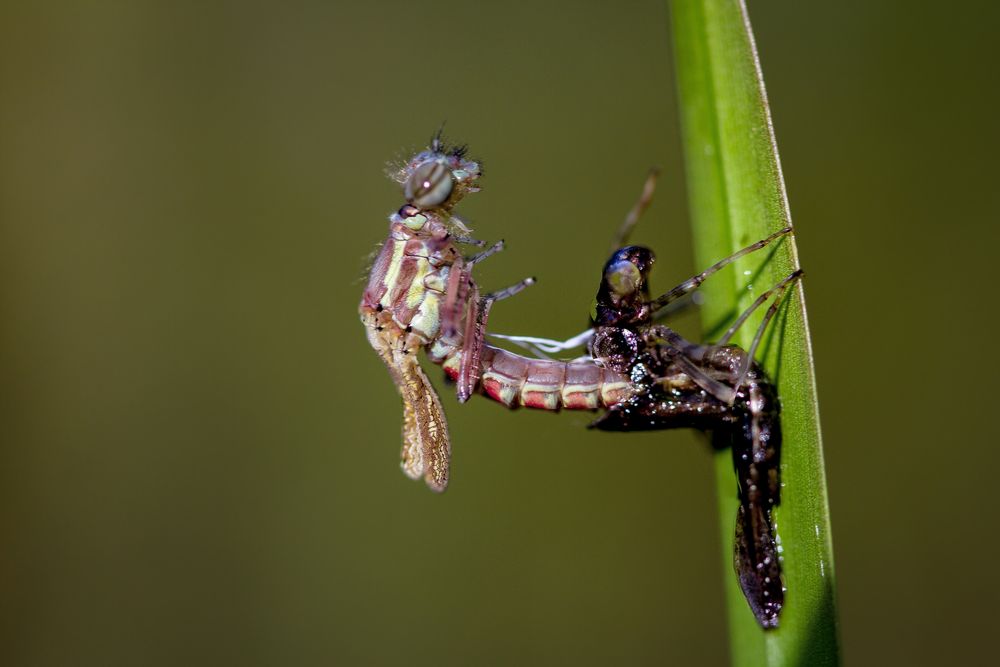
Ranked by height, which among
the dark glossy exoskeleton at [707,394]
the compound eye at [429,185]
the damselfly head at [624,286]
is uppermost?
the compound eye at [429,185]

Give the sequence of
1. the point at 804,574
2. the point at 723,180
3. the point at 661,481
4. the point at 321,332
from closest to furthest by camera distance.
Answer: the point at 804,574 < the point at 723,180 < the point at 661,481 < the point at 321,332

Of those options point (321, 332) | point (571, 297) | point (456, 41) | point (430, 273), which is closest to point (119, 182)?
point (321, 332)

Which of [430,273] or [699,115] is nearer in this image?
[699,115]

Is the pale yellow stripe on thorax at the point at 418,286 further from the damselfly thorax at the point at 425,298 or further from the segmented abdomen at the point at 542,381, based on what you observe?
the segmented abdomen at the point at 542,381

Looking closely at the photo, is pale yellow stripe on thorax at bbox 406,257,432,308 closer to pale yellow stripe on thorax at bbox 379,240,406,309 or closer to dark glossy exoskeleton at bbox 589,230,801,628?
pale yellow stripe on thorax at bbox 379,240,406,309

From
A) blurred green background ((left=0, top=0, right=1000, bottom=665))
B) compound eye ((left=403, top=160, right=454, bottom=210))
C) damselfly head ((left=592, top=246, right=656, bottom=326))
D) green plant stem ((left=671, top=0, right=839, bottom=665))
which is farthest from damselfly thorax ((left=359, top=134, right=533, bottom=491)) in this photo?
blurred green background ((left=0, top=0, right=1000, bottom=665))

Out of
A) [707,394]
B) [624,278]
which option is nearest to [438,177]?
[624,278]

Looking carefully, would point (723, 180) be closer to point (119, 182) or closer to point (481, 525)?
point (481, 525)

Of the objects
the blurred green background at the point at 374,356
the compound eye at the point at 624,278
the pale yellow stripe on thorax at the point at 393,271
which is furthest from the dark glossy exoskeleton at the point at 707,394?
the blurred green background at the point at 374,356
